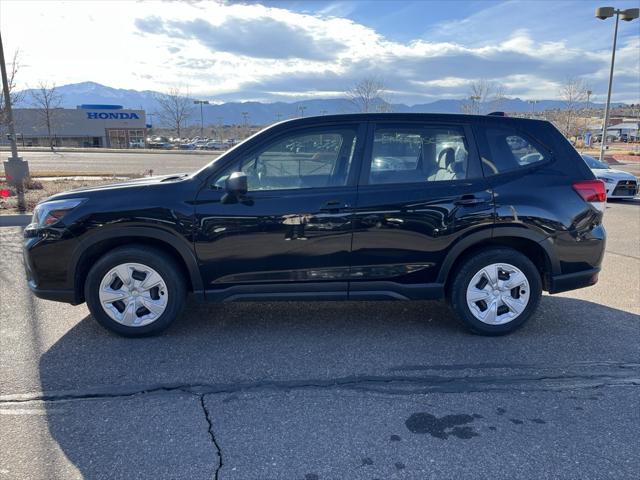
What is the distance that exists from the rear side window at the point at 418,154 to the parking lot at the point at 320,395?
1.42 metres

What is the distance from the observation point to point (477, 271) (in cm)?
404

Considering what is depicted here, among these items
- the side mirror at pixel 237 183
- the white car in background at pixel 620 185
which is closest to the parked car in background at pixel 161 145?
the white car in background at pixel 620 185

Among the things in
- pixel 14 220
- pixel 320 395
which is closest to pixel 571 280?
pixel 320 395

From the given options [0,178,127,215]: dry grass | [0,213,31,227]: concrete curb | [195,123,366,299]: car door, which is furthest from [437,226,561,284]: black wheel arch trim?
[0,213,31,227]: concrete curb

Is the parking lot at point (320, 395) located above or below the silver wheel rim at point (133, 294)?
below

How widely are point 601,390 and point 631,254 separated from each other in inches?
196

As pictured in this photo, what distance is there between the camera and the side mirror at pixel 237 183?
3.69m

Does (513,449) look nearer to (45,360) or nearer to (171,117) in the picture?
(45,360)

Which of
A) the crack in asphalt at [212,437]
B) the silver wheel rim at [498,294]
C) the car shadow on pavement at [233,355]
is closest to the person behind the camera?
the crack in asphalt at [212,437]

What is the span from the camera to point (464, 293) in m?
4.05

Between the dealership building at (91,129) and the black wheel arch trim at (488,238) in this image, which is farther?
the dealership building at (91,129)

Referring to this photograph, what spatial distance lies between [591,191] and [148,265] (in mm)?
3914

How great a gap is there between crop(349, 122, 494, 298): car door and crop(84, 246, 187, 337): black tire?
1.51 meters

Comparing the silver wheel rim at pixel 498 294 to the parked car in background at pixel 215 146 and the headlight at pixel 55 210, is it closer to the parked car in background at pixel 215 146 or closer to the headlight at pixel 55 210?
the headlight at pixel 55 210
